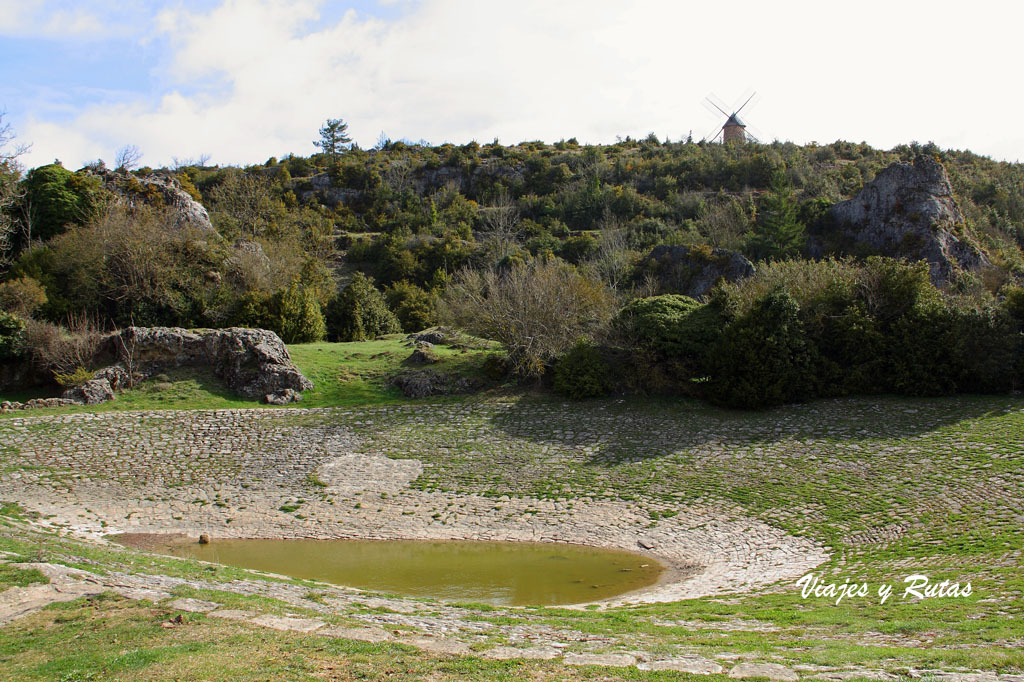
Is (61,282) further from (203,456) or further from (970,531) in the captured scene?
(970,531)

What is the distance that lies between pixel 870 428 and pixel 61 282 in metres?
36.9

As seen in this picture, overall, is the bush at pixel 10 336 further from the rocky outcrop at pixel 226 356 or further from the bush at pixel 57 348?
the rocky outcrop at pixel 226 356

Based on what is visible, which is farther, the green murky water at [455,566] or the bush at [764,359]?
the bush at [764,359]

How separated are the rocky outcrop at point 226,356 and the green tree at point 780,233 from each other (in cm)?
3600

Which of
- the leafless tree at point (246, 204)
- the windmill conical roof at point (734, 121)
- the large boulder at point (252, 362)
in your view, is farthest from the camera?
the windmill conical roof at point (734, 121)

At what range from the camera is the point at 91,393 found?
Result: 23.0 meters

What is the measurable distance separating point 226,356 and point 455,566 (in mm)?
16807

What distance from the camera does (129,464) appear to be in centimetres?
1889

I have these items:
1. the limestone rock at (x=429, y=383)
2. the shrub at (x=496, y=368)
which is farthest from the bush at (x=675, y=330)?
the limestone rock at (x=429, y=383)

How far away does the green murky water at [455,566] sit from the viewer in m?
12.0

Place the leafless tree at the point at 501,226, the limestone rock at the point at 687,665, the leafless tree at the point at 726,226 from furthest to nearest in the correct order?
the leafless tree at the point at 501,226 < the leafless tree at the point at 726,226 < the limestone rock at the point at 687,665

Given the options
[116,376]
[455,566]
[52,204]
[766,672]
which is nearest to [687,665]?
[766,672]

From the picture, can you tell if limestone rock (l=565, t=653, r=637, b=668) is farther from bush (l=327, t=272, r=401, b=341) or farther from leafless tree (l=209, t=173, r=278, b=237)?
leafless tree (l=209, t=173, r=278, b=237)

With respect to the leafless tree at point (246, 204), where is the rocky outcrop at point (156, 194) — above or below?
below
